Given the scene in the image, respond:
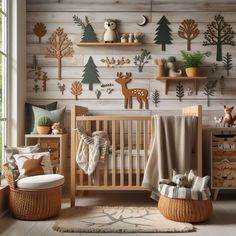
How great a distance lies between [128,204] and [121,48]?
5.79 feet

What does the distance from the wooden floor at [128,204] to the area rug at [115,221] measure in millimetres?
74

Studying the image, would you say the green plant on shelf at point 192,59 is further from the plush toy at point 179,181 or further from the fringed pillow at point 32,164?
the fringed pillow at point 32,164

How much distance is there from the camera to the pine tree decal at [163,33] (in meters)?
4.27

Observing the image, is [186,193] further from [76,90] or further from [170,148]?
[76,90]

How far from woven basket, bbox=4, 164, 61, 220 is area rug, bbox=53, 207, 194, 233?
14cm

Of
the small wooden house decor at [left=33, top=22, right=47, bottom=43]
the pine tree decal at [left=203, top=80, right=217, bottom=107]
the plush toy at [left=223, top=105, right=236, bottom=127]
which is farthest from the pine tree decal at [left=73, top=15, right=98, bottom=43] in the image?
the plush toy at [left=223, top=105, right=236, bottom=127]

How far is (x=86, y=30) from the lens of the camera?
4.29 meters

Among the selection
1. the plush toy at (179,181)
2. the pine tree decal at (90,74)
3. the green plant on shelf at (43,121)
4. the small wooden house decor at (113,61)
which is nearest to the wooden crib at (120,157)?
the plush toy at (179,181)

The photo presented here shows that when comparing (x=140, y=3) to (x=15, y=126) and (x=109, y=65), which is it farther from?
(x=15, y=126)

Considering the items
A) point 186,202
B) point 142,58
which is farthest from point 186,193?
point 142,58

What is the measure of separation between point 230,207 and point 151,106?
1391mm

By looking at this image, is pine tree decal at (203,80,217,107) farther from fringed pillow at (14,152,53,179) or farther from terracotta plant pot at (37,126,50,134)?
fringed pillow at (14,152,53,179)

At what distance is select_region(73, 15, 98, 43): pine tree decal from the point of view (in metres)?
4.28

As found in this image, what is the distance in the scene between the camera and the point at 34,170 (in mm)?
3277
